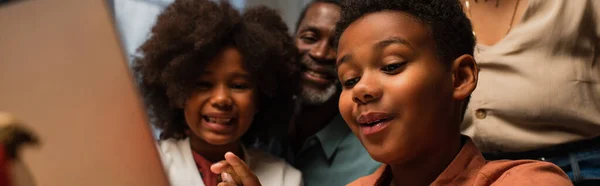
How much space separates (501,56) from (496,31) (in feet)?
0.38

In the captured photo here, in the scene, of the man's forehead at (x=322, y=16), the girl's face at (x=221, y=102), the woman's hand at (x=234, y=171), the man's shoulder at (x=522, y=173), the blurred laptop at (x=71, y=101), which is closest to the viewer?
the blurred laptop at (x=71, y=101)

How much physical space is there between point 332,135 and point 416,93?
57 cm

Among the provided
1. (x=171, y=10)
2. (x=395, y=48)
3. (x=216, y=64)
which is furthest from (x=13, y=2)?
(x=171, y=10)

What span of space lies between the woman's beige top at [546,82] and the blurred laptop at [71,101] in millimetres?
808

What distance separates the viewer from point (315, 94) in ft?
4.23

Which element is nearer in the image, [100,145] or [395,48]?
[100,145]

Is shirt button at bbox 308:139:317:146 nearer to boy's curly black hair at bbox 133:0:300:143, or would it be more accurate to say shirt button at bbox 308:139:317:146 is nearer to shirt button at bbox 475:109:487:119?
boy's curly black hair at bbox 133:0:300:143

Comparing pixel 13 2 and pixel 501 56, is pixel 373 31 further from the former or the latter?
pixel 13 2

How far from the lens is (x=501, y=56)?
3.15 ft

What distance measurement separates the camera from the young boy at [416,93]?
2.21 feet

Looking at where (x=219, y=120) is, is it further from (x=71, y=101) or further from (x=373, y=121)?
(x=71, y=101)

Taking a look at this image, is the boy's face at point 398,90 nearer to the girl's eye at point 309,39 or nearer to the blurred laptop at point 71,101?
the blurred laptop at point 71,101

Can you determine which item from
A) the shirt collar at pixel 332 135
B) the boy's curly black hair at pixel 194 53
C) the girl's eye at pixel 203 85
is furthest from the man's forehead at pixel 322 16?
the girl's eye at pixel 203 85

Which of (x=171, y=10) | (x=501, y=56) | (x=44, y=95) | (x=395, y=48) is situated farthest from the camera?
(x=171, y=10)
